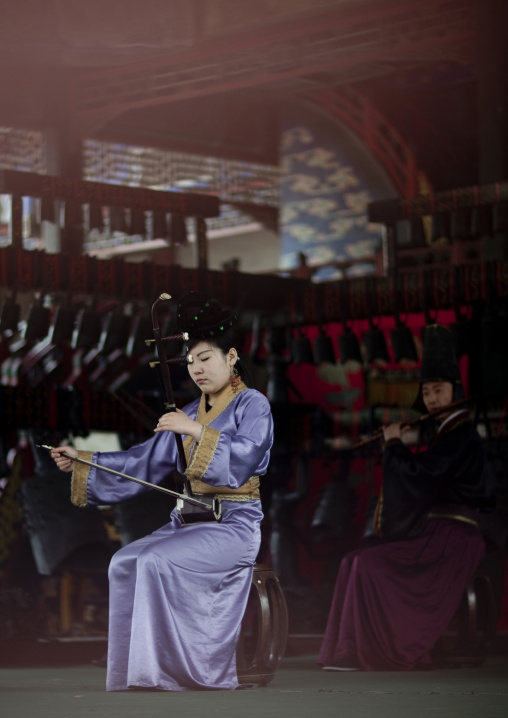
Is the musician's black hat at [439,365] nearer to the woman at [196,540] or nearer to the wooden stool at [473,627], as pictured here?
the wooden stool at [473,627]

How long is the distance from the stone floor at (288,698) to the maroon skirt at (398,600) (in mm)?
150

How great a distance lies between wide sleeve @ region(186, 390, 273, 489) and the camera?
3180 mm

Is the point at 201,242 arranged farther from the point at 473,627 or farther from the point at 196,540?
the point at 196,540

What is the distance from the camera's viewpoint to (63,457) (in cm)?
339

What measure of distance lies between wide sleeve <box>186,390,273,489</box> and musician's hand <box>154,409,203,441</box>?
29 mm

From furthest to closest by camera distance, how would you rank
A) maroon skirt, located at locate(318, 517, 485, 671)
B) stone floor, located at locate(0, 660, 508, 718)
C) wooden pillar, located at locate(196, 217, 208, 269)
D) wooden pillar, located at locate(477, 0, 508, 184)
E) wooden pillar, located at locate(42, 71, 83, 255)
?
wooden pillar, located at locate(42, 71, 83, 255)
wooden pillar, located at locate(477, 0, 508, 184)
wooden pillar, located at locate(196, 217, 208, 269)
maroon skirt, located at locate(318, 517, 485, 671)
stone floor, located at locate(0, 660, 508, 718)

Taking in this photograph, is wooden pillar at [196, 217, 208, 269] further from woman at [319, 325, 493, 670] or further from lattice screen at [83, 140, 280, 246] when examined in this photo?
lattice screen at [83, 140, 280, 246]

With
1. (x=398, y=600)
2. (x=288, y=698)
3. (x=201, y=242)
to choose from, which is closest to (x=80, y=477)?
(x=288, y=698)

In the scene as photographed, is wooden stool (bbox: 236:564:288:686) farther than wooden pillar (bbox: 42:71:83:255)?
No

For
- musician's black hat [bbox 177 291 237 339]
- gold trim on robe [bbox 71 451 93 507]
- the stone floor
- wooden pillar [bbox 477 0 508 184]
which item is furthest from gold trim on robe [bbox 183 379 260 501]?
wooden pillar [bbox 477 0 508 184]

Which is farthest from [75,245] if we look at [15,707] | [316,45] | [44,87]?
[15,707]

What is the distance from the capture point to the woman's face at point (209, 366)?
11.2 ft

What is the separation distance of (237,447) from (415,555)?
3.74 ft

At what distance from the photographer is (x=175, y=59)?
684 centimetres
